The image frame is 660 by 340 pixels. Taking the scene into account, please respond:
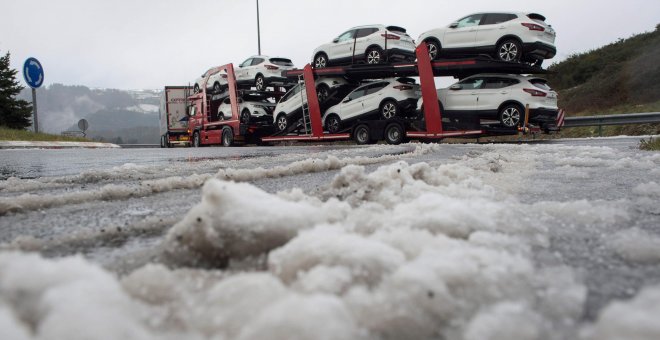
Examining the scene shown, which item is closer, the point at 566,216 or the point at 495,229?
the point at 495,229

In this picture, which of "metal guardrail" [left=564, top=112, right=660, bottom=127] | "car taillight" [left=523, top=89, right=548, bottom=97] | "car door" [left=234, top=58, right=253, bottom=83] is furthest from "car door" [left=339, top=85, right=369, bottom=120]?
"metal guardrail" [left=564, top=112, right=660, bottom=127]

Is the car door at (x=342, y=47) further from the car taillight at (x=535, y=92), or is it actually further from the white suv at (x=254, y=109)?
the car taillight at (x=535, y=92)

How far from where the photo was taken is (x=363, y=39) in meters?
13.5

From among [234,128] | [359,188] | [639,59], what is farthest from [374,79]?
[639,59]

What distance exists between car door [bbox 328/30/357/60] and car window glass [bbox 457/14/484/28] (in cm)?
323

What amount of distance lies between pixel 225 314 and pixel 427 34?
12536mm

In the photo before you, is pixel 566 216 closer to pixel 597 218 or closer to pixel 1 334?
pixel 597 218

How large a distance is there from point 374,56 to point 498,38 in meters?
3.51

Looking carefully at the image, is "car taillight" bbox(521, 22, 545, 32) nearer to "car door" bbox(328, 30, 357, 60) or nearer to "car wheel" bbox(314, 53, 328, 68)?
"car door" bbox(328, 30, 357, 60)

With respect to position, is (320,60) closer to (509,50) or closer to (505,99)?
(509,50)

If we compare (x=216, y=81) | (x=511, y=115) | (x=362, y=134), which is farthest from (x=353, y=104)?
(x=216, y=81)

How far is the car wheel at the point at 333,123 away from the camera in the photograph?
14.1 metres

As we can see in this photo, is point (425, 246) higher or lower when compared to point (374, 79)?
lower

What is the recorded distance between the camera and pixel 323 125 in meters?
14.5
